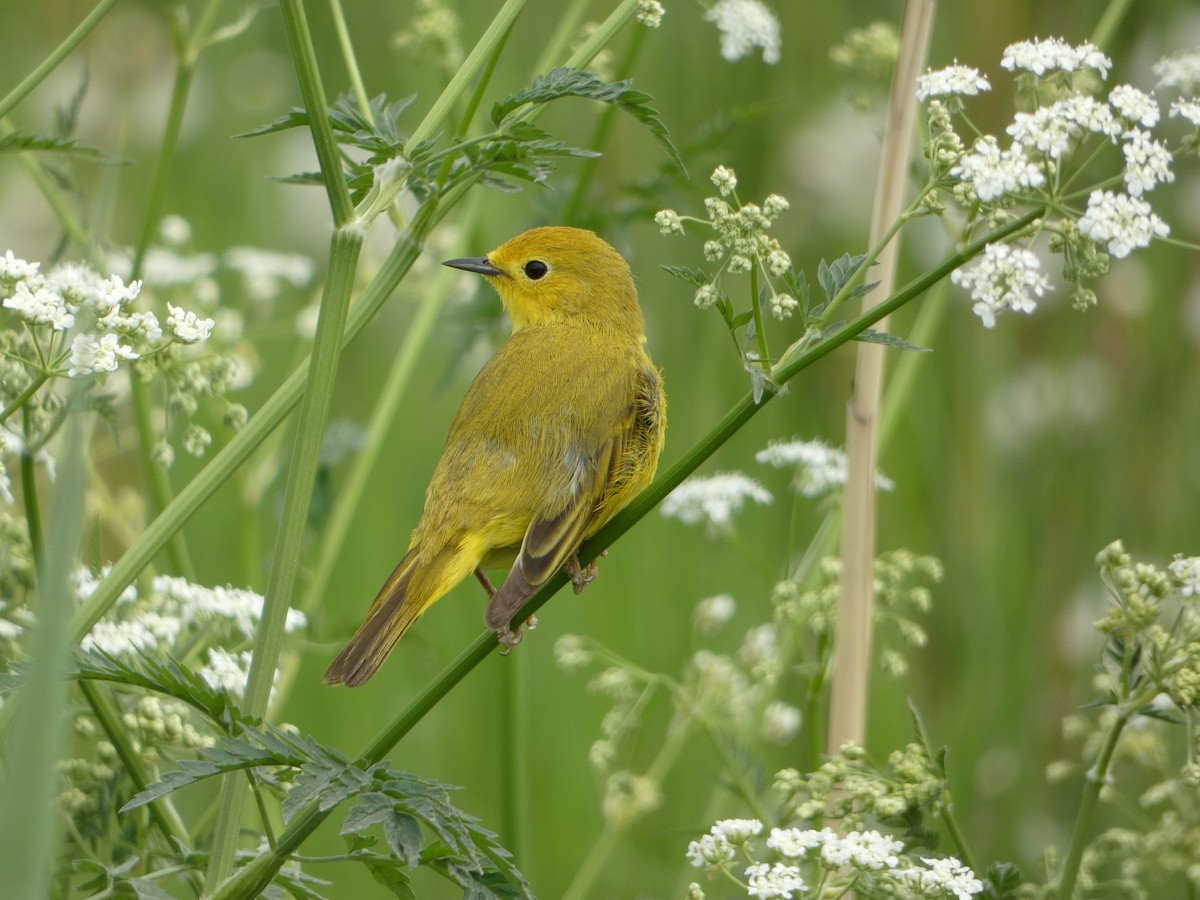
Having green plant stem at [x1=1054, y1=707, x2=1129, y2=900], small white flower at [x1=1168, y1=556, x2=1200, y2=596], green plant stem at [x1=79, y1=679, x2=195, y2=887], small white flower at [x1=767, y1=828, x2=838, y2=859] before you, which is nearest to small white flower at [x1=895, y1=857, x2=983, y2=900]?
small white flower at [x1=767, y1=828, x2=838, y2=859]

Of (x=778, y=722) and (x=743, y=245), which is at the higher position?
(x=778, y=722)

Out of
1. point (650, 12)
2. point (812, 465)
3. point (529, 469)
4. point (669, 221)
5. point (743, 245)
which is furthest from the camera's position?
point (812, 465)

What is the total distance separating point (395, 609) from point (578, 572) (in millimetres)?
425

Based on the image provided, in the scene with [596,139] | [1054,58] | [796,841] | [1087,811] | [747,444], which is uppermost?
[747,444]

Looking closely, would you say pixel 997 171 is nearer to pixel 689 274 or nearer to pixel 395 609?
pixel 689 274

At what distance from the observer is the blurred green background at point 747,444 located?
4.15 metres

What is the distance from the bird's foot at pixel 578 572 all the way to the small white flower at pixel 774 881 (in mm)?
859

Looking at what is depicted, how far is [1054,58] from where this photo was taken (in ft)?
6.98

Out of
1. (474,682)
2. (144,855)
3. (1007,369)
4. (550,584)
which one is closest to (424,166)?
(550,584)

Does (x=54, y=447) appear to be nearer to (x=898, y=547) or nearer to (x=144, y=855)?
(x=144, y=855)

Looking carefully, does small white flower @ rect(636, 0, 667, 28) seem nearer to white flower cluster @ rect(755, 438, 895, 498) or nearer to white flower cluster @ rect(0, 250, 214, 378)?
white flower cluster @ rect(0, 250, 214, 378)

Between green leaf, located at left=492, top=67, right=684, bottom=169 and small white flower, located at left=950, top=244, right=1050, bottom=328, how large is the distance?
46cm

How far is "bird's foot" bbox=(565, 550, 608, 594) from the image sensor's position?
2.78m

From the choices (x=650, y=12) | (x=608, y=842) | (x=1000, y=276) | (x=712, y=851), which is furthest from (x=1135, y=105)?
(x=608, y=842)
